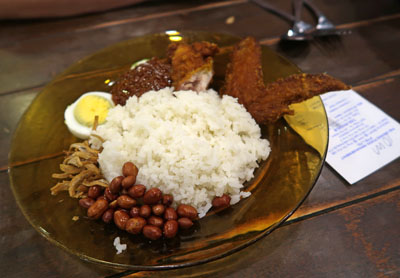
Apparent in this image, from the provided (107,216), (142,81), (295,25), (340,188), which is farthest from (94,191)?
(295,25)

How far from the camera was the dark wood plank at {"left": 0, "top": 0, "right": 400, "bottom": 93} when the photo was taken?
106 inches

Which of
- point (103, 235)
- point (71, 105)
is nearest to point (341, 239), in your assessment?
point (103, 235)

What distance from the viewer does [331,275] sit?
1541 millimetres

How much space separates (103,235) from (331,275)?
46.0 inches

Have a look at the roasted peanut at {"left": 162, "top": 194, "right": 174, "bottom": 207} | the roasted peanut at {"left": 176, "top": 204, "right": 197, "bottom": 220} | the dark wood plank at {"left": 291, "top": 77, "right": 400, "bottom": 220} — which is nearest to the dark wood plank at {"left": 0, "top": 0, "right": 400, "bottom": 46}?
the dark wood plank at {"left": 291, "top": 77, "right": 400, "bottom": 220}

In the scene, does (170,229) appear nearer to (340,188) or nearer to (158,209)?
(158,209)

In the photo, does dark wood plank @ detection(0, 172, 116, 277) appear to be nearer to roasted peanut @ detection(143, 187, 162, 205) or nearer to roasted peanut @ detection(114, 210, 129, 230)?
roasted peanut @ detection(114, 210, 129, 230)

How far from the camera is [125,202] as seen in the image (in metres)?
1.62

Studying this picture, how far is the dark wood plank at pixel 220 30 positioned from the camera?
269cm

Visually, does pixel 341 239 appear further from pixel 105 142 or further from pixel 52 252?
pixel 52 252

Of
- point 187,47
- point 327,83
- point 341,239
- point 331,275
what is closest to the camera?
point 331,275

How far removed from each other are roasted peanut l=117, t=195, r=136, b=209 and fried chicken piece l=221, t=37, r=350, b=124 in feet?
3.13

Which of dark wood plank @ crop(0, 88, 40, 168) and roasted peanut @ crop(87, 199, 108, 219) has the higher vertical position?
dark wood plank @ crop(0, 88, 40, 168)

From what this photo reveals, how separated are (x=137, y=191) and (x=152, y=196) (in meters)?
0.09
